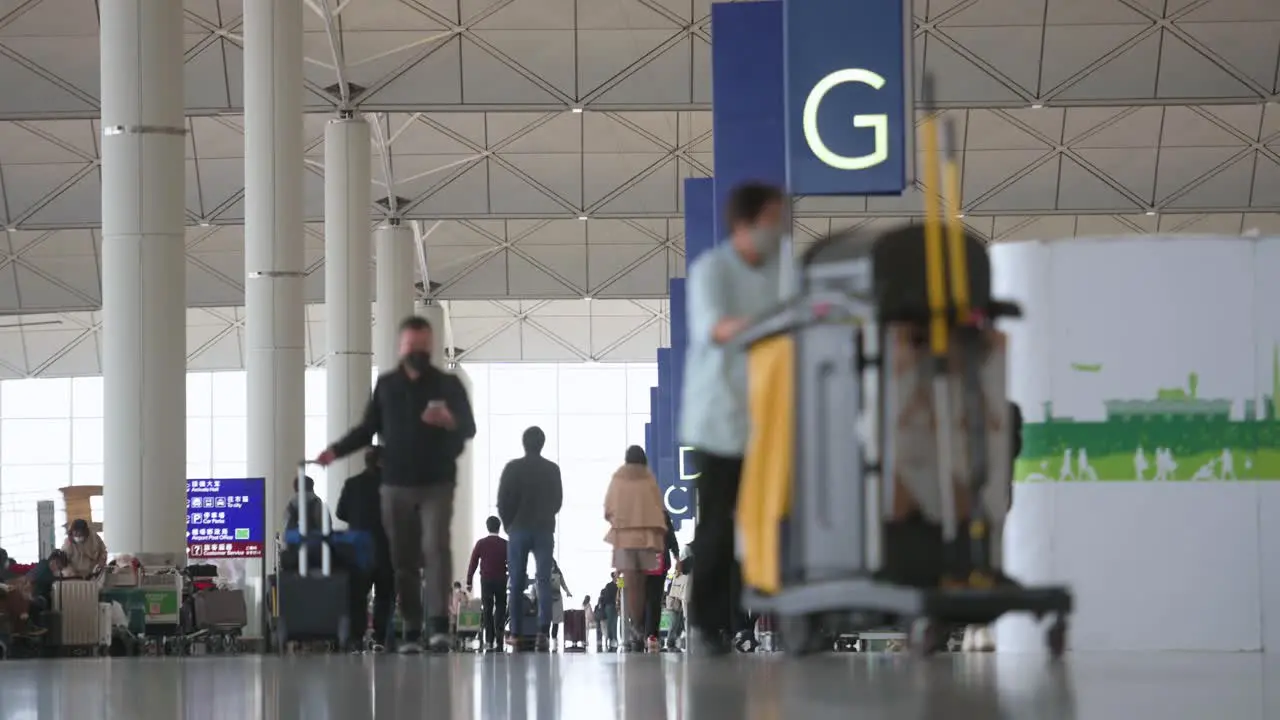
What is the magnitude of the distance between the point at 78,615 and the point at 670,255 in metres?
29.9

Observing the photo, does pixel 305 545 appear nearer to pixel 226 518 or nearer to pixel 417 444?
pixel 417 444

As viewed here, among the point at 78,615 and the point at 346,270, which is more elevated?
the point at 346,270

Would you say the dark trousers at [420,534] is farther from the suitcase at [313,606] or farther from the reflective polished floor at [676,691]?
the suitcase at [313,606]

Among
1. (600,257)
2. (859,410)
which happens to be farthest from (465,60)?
(859,410)

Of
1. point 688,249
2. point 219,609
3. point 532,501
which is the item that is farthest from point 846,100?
point 219,609

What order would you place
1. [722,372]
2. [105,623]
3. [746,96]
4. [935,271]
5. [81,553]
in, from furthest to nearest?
[81,553]
[105,623]
[746,96]
[722,372]
[935,271]

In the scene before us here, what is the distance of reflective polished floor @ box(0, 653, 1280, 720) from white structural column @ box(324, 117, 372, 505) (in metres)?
24.3

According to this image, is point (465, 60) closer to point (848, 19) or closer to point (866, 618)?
point (848, 19)

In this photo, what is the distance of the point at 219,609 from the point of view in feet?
83.8

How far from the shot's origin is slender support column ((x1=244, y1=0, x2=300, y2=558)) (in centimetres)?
2808

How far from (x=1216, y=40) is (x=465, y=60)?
1295 cm

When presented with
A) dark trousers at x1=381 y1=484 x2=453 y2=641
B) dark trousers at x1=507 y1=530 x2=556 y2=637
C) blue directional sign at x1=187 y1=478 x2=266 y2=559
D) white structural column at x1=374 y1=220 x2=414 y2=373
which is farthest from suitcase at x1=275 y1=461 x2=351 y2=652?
white structural column at x1=374 y1=220 x2=414 y2=373

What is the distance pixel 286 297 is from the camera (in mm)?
29344

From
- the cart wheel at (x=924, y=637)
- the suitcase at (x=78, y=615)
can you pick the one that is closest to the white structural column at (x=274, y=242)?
the suitcase at (x=78, y=615)
